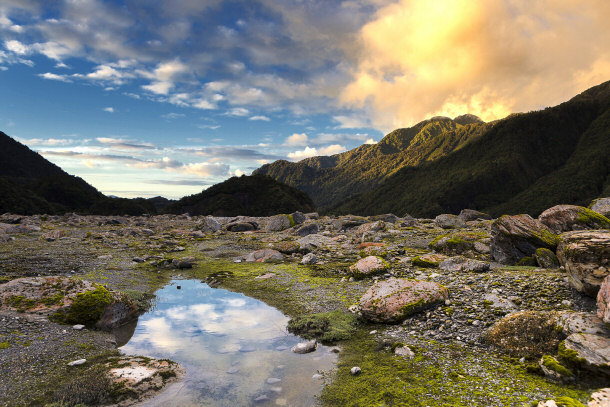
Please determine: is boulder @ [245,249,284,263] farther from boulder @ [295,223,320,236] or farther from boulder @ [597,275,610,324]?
boulder @ [597,275,610,324]

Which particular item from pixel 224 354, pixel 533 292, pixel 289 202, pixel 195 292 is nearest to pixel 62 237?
pixel 195 292

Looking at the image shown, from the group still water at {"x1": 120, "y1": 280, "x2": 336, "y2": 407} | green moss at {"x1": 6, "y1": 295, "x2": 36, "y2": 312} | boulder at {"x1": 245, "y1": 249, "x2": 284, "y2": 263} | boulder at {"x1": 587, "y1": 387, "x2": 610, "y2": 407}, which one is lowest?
still water at {"x1": 120, "y1": 280, "x2": 336, "y2": 407}

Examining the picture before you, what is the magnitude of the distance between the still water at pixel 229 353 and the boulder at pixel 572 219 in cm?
1929

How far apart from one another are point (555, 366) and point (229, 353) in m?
9.07

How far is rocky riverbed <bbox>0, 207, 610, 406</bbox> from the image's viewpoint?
284 inches

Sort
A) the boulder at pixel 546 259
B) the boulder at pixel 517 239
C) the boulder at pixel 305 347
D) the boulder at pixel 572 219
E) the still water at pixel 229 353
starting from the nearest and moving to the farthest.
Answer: the still water at pixel 229 353
the boulder at pixel 305 347
the boulder at pixel 546 259
the boulder at pixel 517 239
the boulder at pixel 572 219

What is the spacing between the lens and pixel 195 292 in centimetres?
1786

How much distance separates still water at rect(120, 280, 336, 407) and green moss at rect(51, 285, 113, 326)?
5.39 ft

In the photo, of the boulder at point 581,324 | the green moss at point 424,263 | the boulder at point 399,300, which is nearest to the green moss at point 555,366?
the boulder at point 581,324

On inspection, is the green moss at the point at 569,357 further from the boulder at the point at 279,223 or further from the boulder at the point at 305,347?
the boulder at the point at 279,223

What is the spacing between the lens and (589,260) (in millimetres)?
9547

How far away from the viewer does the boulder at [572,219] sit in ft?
62.3

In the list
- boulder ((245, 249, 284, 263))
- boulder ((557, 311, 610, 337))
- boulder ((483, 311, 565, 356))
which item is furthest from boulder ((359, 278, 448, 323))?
boulder ((245, 249, 284, 263))

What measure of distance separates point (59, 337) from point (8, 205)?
10876cm
